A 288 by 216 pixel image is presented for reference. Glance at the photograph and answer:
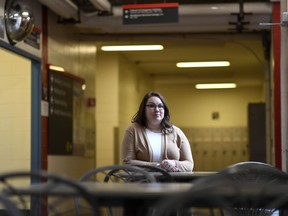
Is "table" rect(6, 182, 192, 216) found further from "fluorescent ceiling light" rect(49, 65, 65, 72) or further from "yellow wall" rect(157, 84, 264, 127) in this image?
"yellow wall" rect(157, 84, 264, 127)

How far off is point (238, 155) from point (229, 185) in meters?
17.5

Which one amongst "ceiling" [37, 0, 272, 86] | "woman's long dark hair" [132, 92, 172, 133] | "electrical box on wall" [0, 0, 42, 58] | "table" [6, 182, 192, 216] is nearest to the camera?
"table" [6, 182, 192, 216]

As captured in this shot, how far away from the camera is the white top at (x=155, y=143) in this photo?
215 inches

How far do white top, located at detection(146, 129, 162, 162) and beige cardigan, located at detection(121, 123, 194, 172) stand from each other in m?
0.03

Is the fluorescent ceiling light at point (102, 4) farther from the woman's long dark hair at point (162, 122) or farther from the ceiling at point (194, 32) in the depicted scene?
the woman's long dark hair at point (162, 122)

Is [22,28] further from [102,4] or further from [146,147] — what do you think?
[146,147]

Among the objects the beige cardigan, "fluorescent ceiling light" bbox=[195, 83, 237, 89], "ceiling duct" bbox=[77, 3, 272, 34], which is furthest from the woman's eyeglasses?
"fluorescent ceiling light" bbox=[195, 83, 237, 89]

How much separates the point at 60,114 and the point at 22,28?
2.18m

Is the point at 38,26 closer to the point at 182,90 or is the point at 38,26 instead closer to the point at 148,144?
the point at 148,144

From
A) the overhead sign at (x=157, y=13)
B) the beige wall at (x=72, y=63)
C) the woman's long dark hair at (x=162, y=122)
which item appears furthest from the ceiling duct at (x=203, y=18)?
the woman's long dark hair at (x=162, y=122)

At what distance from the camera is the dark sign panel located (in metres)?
9.07

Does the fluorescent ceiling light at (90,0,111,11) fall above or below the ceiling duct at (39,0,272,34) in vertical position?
above

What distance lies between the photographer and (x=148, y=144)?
5496 mm

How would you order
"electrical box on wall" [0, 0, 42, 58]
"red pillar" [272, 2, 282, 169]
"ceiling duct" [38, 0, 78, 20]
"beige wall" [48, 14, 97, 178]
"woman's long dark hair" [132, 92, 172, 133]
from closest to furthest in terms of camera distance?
"woman's long dark hair" [132, 92, 172, 133] → "electrical box on wall" [0, 0, 42, 58] → "red pillar" [272, 2, 282, 169] → "ceiling duct" [38, 0, 78, 20] → "beige wall" [48, 14, 97, 178]
